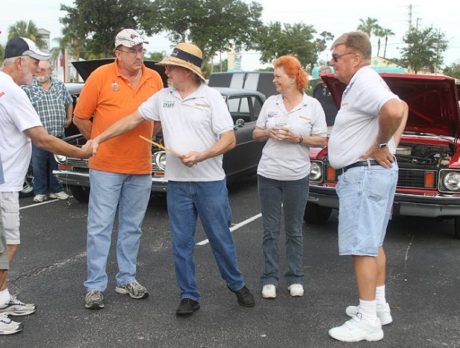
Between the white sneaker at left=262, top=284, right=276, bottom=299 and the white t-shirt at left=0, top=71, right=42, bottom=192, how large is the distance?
1.93m

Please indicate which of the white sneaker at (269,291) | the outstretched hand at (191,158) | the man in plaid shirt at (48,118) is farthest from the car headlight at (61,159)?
the outstretched hand at (191,158)

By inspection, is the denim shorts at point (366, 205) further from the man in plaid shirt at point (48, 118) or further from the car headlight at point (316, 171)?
the man in plaid shirt at point (48, 118)

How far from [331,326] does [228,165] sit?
4.68 m

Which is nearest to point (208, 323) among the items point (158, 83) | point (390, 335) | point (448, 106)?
point (390, 335)

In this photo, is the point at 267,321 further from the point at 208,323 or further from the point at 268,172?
the point at 268,172

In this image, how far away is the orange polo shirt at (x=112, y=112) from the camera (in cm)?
412

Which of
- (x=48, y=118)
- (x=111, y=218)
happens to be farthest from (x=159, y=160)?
(x=111, y=218)

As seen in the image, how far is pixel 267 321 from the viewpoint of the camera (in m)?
3.86

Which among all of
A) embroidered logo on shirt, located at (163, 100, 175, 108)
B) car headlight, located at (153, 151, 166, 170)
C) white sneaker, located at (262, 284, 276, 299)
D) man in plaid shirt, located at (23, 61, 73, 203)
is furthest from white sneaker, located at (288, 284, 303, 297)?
man in plaid shirt, located at (23, 61, 73, 203)

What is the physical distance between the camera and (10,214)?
371 cm

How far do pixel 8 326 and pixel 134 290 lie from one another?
96cm

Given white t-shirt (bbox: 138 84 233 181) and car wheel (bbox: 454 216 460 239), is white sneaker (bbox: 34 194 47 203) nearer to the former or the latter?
white t-shirt (bbox: 138 84 233 181)

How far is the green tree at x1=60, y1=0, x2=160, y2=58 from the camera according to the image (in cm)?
4675

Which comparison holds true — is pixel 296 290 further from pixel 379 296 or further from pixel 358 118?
pixel 358 118
